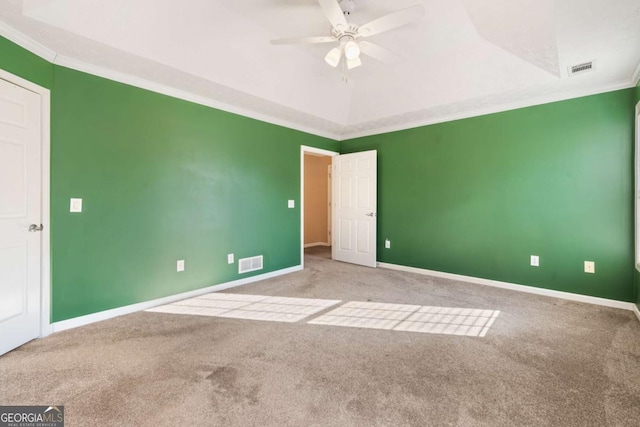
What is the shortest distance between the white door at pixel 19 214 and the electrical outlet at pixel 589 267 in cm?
539

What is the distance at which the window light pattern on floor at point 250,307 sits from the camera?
2814 mm

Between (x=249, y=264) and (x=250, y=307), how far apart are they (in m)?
1.01

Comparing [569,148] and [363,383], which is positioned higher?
[569,148]

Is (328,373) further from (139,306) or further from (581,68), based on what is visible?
(581,68)

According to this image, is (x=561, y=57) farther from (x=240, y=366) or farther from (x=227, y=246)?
(x=227, y=246)

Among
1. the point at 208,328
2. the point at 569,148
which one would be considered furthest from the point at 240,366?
the point at 569,148

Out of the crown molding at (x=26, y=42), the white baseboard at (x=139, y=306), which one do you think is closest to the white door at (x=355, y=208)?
the white baseboard at (x=139, y=306)

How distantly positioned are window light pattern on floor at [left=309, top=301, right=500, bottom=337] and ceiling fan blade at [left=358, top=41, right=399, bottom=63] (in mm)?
2459

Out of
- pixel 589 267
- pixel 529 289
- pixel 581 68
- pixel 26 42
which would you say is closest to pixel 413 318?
pixel 529 289

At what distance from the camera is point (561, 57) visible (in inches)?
102

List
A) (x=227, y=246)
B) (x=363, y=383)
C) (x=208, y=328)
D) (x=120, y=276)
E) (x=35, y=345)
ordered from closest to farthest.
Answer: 1. (x=363, y=383)
2. (x=35, y=345)
3. (x=208, y=328)
4. (x=120, y=276)
5. (x=227, y=246)

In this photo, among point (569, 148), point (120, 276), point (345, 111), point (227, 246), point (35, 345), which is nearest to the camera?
point (35, 345)

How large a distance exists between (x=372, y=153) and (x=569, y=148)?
2.53 metres

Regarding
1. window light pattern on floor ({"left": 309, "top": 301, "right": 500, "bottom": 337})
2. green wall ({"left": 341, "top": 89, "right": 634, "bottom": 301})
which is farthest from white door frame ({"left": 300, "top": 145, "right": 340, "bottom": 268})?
window light pattern on floor ({"left": 309, "top": 301, "right": 500, "bottom": 337})
